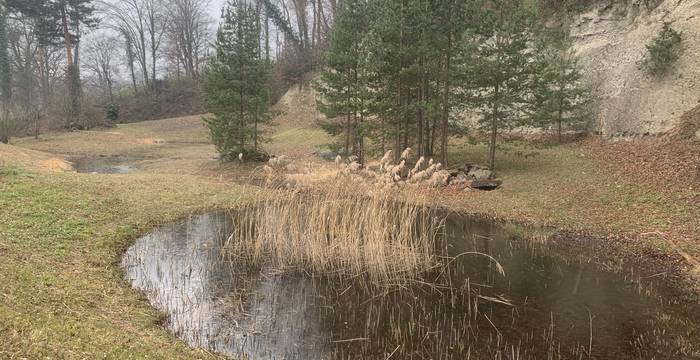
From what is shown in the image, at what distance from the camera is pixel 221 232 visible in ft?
33.6

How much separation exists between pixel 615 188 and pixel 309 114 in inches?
1044

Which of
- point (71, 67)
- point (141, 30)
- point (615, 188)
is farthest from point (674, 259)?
point (141, 30)

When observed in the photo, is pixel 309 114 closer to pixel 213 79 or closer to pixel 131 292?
pixel 213 79

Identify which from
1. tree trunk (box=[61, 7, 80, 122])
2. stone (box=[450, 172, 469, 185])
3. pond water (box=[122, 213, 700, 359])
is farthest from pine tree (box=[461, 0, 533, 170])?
tree trunk (box=[61, 7, 80, 122])

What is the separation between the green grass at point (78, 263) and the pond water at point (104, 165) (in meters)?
7.33

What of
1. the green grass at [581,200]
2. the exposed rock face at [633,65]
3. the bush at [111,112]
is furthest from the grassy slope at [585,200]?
the bush at [111,112]

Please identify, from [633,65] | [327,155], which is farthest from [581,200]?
[327,155]

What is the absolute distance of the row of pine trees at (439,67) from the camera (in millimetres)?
14742

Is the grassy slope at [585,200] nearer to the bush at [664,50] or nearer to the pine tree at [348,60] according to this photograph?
the bush at [664,50]

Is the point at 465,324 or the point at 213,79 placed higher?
the point at 213,79

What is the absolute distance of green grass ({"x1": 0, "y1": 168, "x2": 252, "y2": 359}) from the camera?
170 inches

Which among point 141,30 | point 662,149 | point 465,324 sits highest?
point 141,30

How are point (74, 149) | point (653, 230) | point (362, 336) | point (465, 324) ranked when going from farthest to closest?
1. point (74, 149)
2. point (653, 230)
3. point (465, 324)
4. point (362, 336)

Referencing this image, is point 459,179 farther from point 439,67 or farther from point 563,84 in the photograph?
point 563,84
